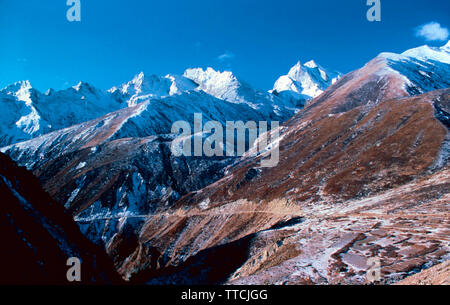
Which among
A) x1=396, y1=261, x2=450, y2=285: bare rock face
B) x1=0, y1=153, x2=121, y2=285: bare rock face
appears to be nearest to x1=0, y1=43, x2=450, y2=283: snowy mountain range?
x1=396, y1=261, x2=450, y2=285: bare rock face

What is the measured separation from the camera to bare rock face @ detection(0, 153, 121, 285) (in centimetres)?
2295

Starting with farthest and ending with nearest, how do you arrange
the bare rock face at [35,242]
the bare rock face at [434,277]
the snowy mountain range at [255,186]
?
the snowy mountain range at [255,186] < the bare rock face at [35,242] < the bare rock face at [434,277]

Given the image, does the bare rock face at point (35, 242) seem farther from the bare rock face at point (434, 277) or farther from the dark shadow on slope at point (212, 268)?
the bare rock face at point (434, 277)

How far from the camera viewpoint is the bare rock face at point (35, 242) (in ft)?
75.3

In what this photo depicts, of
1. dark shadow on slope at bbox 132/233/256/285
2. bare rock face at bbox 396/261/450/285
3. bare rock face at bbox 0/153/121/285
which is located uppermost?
bare rock face at bbox 0/153/121/285

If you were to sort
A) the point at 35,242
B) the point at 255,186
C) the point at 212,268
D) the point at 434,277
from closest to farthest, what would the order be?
the point at 434,277 → the point at 35,242 → the point at 212,268 → the point at 255,186

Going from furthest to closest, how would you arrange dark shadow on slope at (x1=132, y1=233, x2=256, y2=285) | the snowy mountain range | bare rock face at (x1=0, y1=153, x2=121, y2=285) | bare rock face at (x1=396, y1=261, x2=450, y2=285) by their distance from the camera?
the snowy mountain range < dark shadow on slope at (x1=132, y1=233, x2=256, y2=285) < bare rock face at (x1=0, y1=153, x2=121, y2=285) < bare rock face at (x1=396, y1=261, x2=450, y2=285)

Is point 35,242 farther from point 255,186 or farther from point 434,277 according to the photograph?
point 255,186

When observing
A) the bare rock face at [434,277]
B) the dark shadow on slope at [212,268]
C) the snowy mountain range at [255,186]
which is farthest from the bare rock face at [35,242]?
the bare rock face at [434,277]

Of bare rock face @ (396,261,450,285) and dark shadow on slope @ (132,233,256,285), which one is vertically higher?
bare rock face @ (396,261,450,285)

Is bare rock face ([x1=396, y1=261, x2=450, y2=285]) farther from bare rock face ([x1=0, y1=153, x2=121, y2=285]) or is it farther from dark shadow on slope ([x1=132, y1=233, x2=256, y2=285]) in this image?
bare rock face ([x1=0, y1=153, x2=121, y2=285])

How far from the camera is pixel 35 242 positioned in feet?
84.6

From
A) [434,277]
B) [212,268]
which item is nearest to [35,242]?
Result: [212,268]
